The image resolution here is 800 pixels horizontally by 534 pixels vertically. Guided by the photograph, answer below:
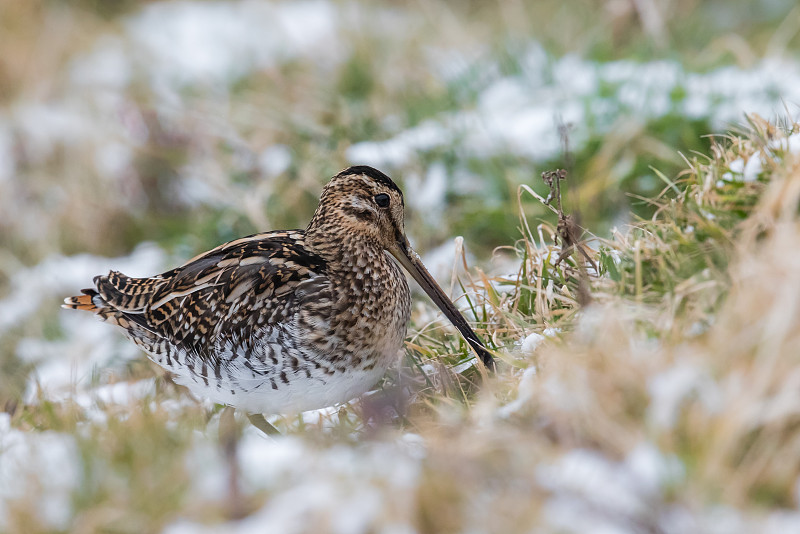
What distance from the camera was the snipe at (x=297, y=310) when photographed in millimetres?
2865

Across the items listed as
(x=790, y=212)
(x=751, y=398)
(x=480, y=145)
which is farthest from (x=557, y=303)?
(x=480, y=145)

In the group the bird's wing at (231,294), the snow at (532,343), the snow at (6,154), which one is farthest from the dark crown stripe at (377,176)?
the snow at (6,154)

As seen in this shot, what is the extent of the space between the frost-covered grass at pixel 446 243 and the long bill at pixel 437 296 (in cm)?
8

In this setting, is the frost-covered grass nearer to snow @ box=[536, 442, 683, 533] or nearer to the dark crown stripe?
snow @ box=[536, 442, 683, 533]

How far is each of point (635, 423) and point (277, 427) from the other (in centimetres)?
152

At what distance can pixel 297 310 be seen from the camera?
2.92 metres

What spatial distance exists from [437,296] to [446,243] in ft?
5.16

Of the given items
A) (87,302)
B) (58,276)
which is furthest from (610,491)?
(58,276)

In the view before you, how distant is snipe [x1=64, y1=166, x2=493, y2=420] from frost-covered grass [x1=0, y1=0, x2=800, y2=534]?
166 millimetres

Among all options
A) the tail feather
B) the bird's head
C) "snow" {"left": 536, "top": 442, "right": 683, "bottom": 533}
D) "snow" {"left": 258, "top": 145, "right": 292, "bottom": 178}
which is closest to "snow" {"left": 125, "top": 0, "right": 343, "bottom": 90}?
"snow" {"left": 258, "top": 145, "right": 292, "bottom": 178}

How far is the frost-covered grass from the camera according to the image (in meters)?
2.02

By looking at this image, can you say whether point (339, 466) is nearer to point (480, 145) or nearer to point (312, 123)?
point (480, 145)

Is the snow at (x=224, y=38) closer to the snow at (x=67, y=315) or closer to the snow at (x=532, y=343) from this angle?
the snow at (x=67, y=315)

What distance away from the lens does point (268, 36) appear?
23.2ft
